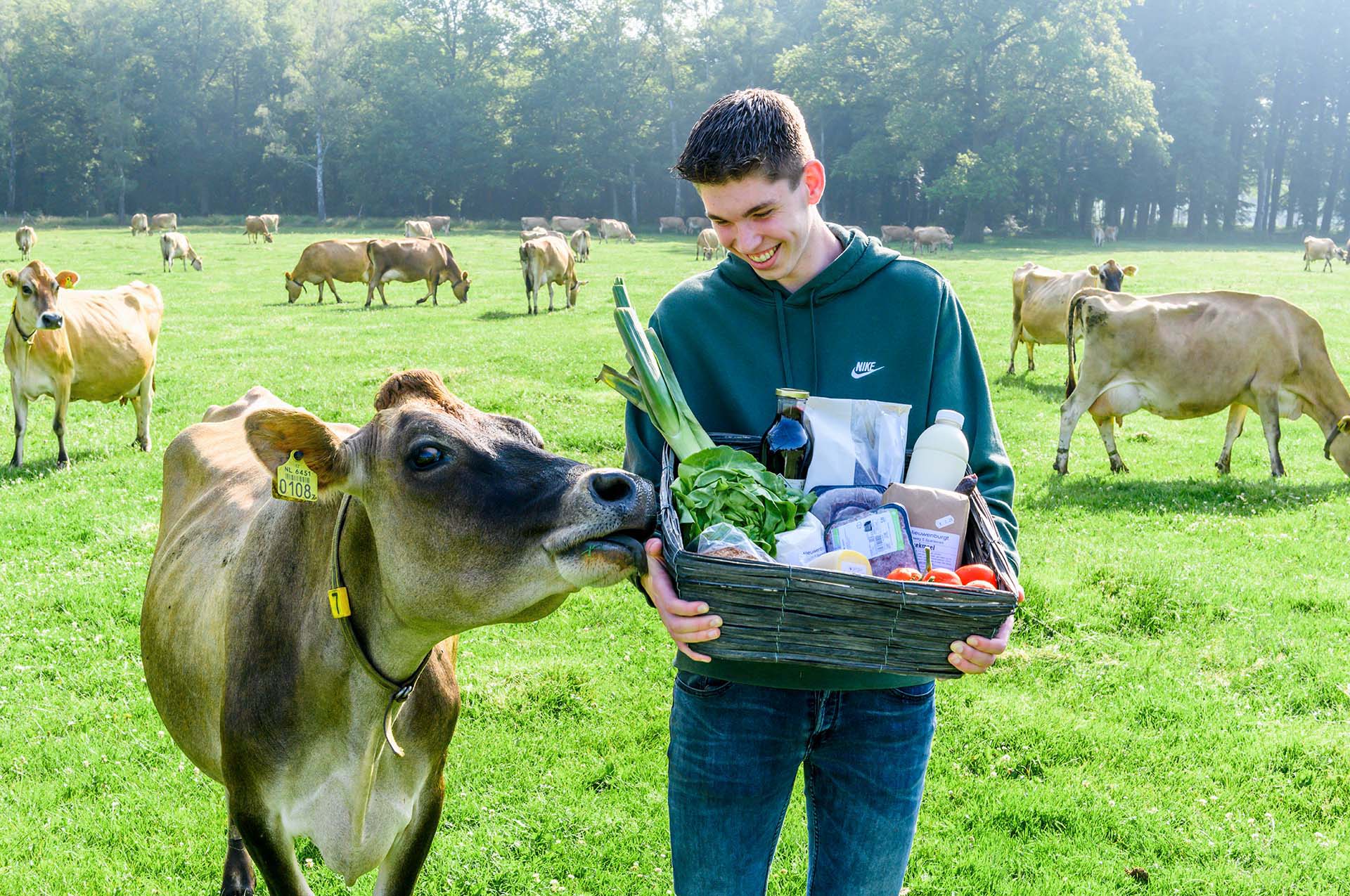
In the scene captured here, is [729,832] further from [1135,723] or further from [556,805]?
[1135,723]

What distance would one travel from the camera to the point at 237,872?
4.12m

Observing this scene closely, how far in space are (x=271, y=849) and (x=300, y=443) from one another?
1.35m

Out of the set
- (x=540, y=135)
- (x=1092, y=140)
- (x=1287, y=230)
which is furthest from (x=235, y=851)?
(x=1287, y=230)

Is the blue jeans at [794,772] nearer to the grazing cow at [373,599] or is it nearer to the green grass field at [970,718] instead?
the grazing cow at [373,599]

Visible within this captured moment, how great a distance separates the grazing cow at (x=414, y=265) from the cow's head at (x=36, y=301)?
1527cm

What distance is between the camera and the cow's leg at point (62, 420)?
1038cm

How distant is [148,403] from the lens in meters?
11.2

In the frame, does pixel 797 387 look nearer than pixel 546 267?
Yes

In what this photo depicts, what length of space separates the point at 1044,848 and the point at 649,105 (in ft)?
241

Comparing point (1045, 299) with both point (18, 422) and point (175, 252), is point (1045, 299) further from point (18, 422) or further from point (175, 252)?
point (175, 252)

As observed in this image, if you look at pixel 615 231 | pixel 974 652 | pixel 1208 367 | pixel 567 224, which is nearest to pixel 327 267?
pixel 1208 367

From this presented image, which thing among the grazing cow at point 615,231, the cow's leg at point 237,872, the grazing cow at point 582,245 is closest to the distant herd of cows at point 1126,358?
the cow's leg at point 237,872

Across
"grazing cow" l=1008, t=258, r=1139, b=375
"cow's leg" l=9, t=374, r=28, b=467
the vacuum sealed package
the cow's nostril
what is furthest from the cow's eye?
"grazing cow" l=1008, t=258, r=1139, b=375

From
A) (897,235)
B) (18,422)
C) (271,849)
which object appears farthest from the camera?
(897,235)
